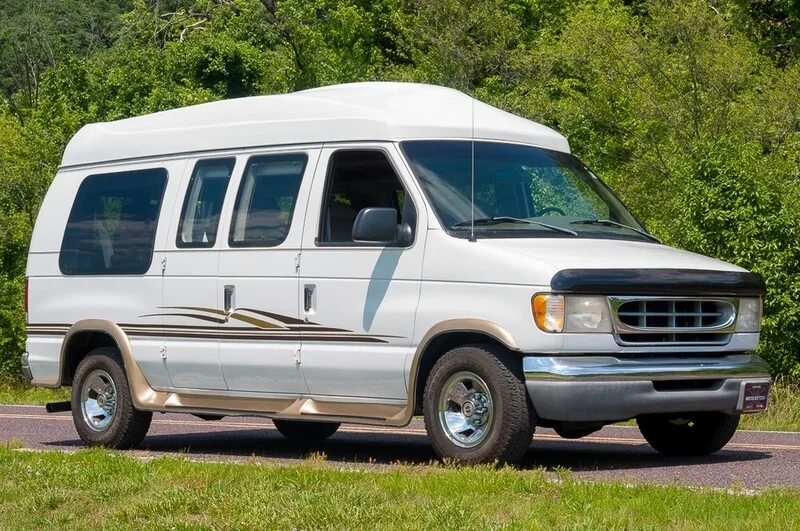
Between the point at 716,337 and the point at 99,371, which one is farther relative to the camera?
the point at 99,371

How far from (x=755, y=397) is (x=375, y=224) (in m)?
2.75

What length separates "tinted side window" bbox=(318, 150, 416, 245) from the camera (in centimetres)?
1102

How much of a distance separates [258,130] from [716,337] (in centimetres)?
375

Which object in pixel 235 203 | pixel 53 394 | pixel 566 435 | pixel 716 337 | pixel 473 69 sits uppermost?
pixel 473 69

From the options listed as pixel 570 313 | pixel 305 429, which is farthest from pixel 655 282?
pixel 305 429

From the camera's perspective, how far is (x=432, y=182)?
10.7 metres

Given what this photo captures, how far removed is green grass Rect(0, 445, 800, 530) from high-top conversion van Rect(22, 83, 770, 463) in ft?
2.74

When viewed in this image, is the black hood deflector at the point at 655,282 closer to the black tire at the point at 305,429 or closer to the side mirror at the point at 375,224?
the side mirror at the point at 375,224

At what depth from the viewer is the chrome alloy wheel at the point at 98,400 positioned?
42.7 feet

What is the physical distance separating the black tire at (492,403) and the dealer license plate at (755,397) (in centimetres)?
154

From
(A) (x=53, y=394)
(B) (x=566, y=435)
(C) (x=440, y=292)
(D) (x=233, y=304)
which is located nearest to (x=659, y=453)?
(B) (x=566, y=435)

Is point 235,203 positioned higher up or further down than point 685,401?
higher up

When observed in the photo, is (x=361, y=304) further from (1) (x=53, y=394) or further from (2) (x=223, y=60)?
(2) (x=223, y=60)

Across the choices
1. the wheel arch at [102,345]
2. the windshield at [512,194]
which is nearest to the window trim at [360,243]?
the windshield at [512,194]
